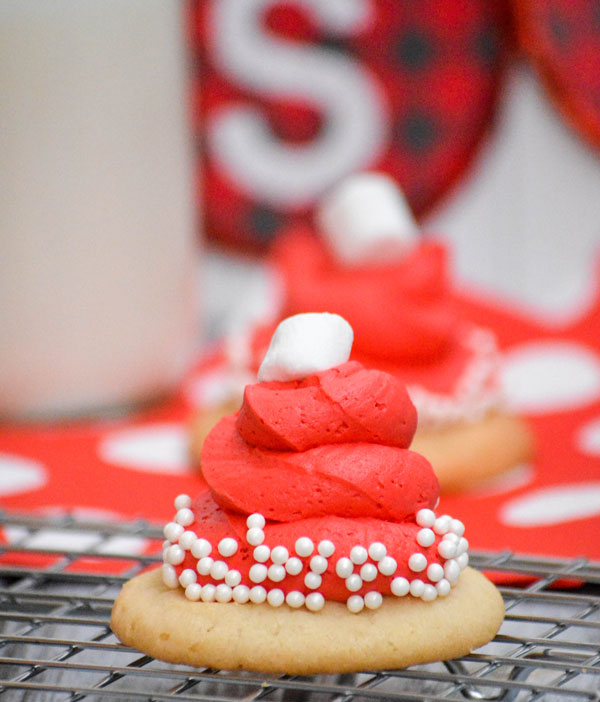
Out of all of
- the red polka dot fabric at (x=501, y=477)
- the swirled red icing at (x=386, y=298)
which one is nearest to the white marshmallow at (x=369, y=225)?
the swirled red icing at (x=386, y=298)

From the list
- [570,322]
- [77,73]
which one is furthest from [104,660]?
[570,322]

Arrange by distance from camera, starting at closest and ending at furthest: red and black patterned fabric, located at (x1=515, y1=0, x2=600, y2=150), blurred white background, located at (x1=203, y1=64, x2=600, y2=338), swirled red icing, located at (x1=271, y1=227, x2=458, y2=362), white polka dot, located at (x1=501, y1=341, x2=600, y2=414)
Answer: swirled red icing, located at (x1=271, y1=227, x2=458, y2=362) → white polka dot, located at (x1=501, y1=341, x2=600, y2=414) → red and black patterned fabric, located at (x1=515, y1=0, x2=600, y2=150) → blurred white background, located at (x1=203, y1=64, x2=600, y2=338)

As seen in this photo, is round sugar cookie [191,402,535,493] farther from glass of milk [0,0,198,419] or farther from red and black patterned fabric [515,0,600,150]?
red and black patterned fabric [515,0,600,150]

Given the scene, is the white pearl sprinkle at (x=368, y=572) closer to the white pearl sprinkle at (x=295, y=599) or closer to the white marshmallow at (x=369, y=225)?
the white pearl sprinkle at (x=295, y=599)

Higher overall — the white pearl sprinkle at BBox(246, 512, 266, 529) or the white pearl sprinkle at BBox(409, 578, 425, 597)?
the white pearl sprinkle at BBox(246, 512, 266, 529)

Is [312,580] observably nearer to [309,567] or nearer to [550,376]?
[309,567]

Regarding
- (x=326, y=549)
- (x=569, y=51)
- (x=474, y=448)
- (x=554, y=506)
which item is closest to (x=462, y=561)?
(x=326, y=549)

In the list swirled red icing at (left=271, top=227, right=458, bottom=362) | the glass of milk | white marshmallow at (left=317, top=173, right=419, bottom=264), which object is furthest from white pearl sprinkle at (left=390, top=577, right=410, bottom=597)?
the glass of milk
